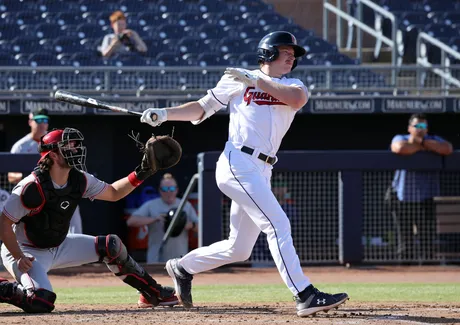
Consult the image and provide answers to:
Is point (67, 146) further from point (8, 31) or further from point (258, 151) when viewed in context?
point (8, 31)

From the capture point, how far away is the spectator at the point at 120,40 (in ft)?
37.3

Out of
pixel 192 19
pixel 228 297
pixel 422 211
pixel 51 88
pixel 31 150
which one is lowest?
pixel 228 297

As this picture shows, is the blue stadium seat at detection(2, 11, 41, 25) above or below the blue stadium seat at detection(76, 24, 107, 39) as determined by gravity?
above

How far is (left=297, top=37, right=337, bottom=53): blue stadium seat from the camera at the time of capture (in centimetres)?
1246

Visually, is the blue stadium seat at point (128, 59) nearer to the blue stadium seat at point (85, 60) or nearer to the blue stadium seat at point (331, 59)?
the blue stadium seat at point (85, 60)

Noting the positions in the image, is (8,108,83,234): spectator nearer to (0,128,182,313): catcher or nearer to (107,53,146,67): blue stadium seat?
(107,53,146,67): blue stadium seat

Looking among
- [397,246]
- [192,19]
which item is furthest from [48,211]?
[192,19]

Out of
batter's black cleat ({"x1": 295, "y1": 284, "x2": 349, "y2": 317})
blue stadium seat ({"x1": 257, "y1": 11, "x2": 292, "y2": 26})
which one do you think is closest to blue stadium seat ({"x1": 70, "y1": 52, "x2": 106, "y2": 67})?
blue stadium seat ({"x1": 257, "y1": 11, "x2": 292, "y2": 26})

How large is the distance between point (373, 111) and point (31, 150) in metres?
3.96

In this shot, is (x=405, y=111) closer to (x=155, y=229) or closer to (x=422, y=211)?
(x=422, y=211)

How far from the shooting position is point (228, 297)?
677 cm

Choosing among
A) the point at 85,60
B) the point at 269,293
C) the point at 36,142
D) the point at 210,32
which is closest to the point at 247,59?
the point at 210,32

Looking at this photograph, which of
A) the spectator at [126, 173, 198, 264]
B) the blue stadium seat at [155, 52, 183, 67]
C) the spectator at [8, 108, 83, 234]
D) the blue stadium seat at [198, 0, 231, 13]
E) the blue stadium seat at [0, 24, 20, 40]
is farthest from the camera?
the blue stadium seat at [198, 0, 231, 13]

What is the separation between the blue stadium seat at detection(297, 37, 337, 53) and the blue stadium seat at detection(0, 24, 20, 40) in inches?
150
